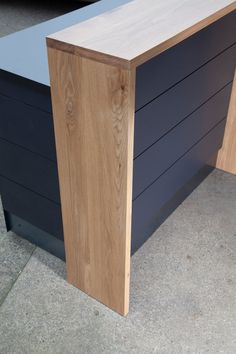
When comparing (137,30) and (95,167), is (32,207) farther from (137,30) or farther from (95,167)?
(137,30)

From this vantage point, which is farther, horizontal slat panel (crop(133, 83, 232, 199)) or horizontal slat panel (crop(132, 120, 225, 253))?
horizontal slat panel (crop(132, 120, 225, 253))

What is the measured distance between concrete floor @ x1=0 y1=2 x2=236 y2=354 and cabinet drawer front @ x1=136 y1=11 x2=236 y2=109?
64 cm

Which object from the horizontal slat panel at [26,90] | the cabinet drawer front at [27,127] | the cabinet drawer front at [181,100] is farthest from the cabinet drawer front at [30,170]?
the cabinet drawer front at [181,100]

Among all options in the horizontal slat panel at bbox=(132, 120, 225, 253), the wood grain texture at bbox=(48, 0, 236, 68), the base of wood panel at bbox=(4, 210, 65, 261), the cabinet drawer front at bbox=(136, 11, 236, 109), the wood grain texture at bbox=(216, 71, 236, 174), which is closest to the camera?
the wood grain texture at bbox=(48, 0, 236, 68)

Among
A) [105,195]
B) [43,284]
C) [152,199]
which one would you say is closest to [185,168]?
[152,199]

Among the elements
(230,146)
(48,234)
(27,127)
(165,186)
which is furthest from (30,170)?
(230,146)

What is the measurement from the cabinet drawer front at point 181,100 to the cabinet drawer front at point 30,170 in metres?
0.29

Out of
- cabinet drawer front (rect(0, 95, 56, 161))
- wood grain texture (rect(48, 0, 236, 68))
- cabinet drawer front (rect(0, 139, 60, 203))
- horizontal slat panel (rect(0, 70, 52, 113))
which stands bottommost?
cabinet drawer front (rect(0, 139, 60, 203))

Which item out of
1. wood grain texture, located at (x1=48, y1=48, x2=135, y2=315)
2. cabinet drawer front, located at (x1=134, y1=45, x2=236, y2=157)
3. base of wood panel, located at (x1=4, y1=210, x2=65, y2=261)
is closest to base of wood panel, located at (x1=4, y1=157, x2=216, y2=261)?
base of wood panel, located at (x1=4, y1=210, x2=65, y2=261)

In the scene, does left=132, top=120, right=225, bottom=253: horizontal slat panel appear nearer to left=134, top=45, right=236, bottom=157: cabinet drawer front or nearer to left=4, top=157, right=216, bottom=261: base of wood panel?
left=4, top=157, right=216, bottom=261: base of wood panel

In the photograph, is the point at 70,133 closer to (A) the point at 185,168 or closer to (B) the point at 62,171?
(B) the point at 62,171

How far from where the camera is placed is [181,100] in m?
1.38

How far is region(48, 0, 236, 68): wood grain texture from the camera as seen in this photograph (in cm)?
99

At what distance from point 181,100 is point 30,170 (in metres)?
0.51
